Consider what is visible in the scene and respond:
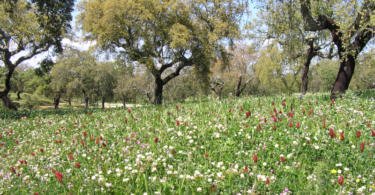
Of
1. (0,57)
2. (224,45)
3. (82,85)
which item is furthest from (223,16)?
(82,85)

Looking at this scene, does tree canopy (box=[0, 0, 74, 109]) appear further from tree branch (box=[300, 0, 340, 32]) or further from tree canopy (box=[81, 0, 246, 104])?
tree branch (box=[300, 0, 340, 32])

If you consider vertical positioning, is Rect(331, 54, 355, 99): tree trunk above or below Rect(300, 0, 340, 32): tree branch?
below

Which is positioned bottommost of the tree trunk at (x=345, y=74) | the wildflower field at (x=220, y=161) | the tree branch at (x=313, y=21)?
the wildflower field at (x=220, y=161)

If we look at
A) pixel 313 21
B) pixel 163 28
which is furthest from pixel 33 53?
pixel 313 21

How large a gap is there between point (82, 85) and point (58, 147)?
2350 inches

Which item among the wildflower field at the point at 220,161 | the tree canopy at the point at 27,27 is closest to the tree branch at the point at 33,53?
the tree canopy at the point at 27,27

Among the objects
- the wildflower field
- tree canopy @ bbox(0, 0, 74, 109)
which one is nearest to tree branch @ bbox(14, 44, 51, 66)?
tree canopy @ bbox(0, 0, 74, 109)

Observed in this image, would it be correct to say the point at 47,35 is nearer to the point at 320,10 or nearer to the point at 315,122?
the point at 320,10

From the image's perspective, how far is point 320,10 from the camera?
13.8 metres

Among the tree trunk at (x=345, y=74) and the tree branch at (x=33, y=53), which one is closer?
the tree trunk at (x=345, y=74)

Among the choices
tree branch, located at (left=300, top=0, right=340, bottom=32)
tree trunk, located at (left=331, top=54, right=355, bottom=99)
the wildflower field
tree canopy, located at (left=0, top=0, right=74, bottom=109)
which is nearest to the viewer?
the wildflower field

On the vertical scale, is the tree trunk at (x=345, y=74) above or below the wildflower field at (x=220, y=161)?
above

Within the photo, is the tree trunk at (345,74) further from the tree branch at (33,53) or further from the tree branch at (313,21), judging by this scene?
the tree branch at (33,53)

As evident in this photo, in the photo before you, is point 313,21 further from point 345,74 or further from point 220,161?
point 220,161
